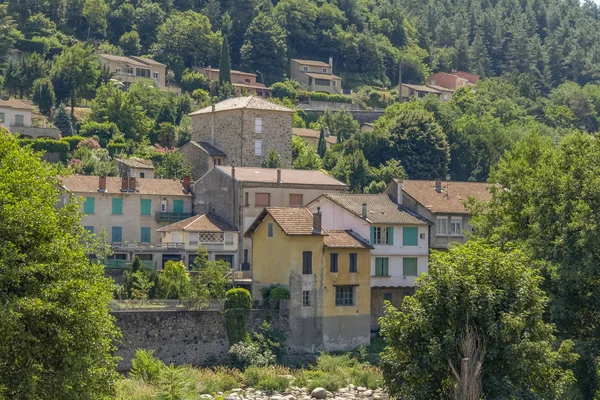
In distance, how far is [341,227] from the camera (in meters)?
65.1

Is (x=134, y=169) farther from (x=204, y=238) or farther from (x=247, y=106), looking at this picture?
(x=204, y=238)

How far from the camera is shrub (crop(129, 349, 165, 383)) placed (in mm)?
50438

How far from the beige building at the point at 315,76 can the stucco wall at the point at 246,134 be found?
197 feet

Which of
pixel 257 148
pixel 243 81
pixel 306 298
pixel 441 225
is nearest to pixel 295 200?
pixel 441 225

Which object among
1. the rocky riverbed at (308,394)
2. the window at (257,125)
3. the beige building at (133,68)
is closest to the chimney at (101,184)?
the window at (257,125)

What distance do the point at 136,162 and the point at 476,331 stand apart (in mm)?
51364

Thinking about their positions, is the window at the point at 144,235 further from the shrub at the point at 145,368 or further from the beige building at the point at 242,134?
the shrub at the point at 145,368

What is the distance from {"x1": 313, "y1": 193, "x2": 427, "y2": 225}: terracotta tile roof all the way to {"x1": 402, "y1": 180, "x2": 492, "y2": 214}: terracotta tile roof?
1274mm

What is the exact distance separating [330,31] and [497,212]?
113 meters

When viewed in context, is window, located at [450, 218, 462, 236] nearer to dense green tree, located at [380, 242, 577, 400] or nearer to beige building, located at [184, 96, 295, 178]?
beige building, located at [184, 96, 295, 178]

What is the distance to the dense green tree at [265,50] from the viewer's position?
495 ft

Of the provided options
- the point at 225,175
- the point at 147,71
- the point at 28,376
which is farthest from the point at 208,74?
the point at 28,376

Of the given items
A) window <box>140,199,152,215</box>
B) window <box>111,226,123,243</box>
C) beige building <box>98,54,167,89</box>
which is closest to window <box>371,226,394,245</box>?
window <box>140,199,152,215</box>

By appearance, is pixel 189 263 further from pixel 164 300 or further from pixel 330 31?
pixel 330 31
